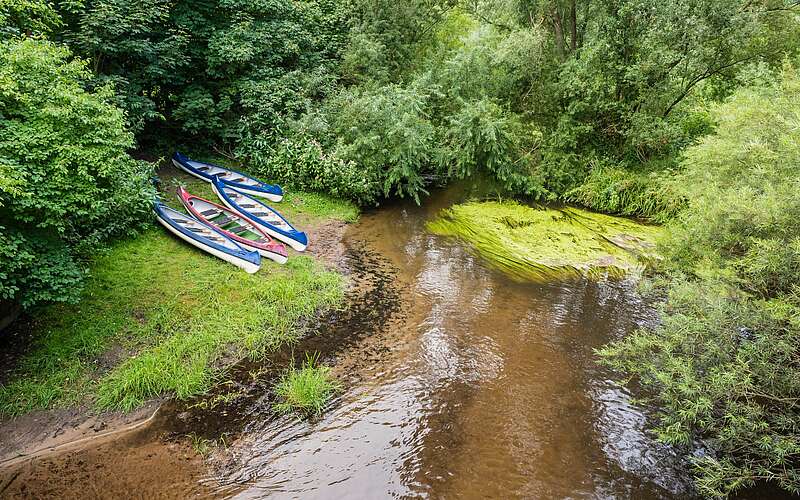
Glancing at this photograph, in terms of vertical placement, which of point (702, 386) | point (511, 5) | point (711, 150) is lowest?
point (702, 386)

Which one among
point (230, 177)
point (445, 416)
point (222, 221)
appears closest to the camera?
point (445, 416)

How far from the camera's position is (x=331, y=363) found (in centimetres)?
630

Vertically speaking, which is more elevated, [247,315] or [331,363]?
[247,315]

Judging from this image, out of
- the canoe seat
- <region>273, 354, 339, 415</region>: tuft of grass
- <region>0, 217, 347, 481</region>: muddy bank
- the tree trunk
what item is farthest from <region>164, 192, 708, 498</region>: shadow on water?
the canoe seat

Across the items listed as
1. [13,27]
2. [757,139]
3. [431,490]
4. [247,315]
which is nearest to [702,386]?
[431,490]

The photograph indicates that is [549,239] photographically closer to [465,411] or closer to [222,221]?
[465,411]

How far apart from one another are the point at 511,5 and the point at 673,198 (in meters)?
8.22

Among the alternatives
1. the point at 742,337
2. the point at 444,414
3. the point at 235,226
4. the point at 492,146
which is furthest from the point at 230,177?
the point at 742,337

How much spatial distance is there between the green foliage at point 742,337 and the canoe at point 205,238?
605cm

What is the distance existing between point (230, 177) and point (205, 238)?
12.6 feet

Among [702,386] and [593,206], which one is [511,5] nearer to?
[593,206]

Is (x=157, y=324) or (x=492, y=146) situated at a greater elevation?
(x=492, y=146)

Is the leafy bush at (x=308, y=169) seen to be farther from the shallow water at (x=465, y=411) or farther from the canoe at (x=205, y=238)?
the shallow water at (x=465, y=411)

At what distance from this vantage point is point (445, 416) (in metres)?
5.50
